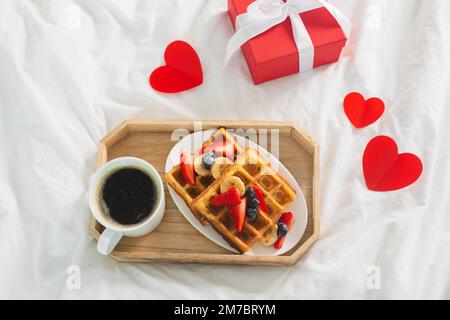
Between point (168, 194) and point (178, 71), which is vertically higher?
point (178, 71)

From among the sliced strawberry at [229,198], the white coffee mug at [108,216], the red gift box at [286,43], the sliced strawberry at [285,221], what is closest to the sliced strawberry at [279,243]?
the sliced strawberry at [285,221]

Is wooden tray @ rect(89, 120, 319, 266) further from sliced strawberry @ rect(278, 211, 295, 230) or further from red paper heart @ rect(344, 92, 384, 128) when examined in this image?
red paper heart @ rect(344, 92, 384, 128)

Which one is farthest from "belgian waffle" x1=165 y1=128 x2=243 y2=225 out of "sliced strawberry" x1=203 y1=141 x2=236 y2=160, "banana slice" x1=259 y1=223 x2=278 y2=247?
"banana slice" x1=259 y1=223 x2=278 y2=247

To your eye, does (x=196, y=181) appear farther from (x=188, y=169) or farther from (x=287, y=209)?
(x=287, y=209)

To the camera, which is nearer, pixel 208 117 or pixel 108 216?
pixel 108 216

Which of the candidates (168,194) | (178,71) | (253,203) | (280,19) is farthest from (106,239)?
(280,19)

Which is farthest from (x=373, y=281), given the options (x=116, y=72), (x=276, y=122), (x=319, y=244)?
(x=116, y=72)

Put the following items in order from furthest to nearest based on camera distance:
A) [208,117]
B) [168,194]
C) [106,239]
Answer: [208,117] < [168,194] < [106,239]
